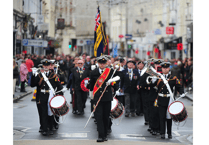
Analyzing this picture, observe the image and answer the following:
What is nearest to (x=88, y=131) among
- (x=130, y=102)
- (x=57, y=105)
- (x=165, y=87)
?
(x=57, y=105)

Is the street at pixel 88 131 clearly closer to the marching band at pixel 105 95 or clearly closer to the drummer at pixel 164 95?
the marching band at pixel 105 95

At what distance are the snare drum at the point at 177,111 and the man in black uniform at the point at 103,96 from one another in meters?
1.42

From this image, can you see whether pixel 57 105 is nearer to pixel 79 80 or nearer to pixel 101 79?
pixel 101 79

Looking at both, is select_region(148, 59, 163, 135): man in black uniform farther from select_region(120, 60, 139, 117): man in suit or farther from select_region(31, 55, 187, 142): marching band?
select_region(120, 60, 139, 117): man in suit

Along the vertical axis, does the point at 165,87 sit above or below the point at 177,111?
above

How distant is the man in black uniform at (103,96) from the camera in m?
9.30

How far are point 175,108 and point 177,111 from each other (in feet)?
0.29

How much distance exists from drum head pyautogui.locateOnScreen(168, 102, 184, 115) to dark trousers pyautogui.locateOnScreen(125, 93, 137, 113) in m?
4.33

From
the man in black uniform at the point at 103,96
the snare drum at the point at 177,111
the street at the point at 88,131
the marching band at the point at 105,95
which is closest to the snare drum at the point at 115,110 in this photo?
the marching band at the point at 105,95

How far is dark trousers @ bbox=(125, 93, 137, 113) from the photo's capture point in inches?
535

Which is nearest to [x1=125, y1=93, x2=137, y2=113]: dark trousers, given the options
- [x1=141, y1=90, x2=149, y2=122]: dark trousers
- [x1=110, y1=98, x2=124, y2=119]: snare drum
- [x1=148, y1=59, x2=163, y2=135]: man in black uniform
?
[x1=141, y1=90, x2=149, y2=122]: dark trousers

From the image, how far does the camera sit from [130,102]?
1360cm
